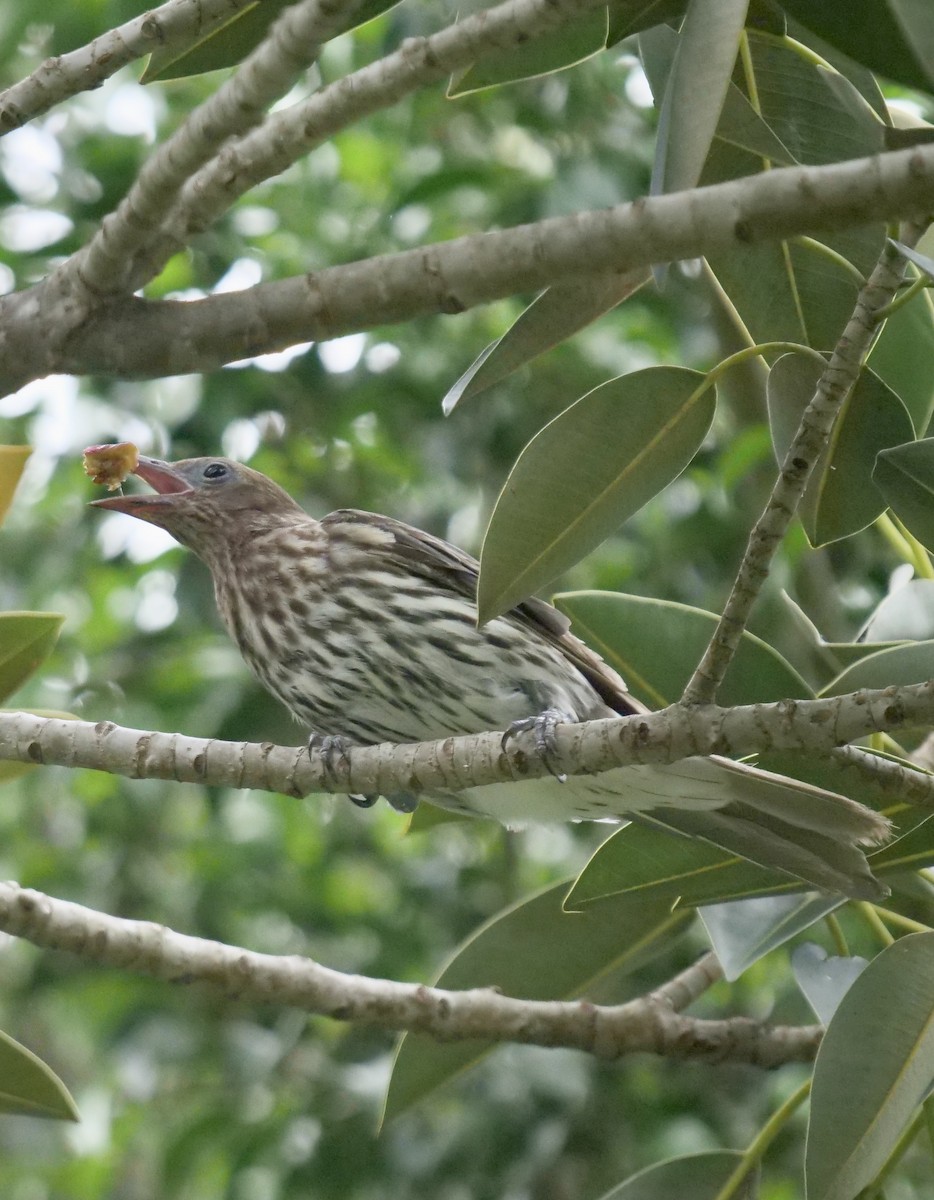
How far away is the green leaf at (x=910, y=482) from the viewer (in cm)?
191

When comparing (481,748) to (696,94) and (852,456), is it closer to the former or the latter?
(852,456)

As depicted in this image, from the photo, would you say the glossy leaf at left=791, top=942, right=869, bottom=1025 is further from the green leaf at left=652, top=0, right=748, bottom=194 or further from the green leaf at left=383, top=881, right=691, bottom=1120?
the green leaf at left=652, top=0, right=748, bottom=194

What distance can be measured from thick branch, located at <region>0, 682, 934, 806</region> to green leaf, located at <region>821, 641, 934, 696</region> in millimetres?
207

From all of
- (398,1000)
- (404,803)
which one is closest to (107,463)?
(404,803)

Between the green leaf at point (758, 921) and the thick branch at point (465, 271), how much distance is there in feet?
3.68

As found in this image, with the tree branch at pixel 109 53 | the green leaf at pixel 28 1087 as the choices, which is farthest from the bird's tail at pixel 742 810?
the tree branch at pixel 109 53

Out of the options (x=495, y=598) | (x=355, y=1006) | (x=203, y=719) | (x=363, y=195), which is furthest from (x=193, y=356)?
(x=363, y=195)

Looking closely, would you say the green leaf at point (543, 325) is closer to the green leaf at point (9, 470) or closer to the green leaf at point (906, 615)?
the green leaf at point (9, 470)

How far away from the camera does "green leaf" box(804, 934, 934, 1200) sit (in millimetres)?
2090

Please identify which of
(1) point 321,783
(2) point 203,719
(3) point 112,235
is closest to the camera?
(3) point 112,235

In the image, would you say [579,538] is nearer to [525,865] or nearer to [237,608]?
[237,608]

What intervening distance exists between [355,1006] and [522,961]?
41cm

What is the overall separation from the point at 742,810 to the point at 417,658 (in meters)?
0.78

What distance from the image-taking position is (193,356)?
210cm
